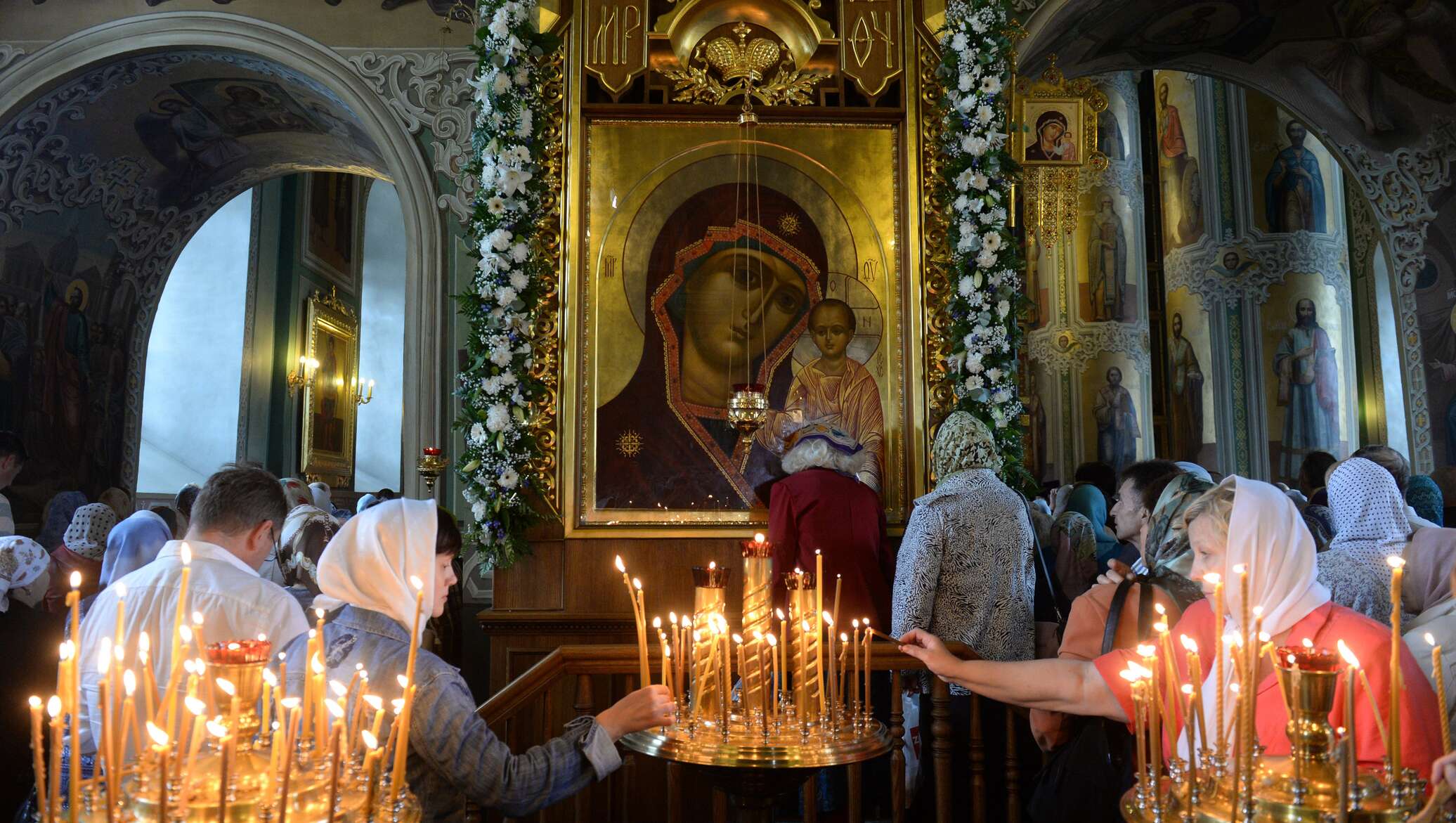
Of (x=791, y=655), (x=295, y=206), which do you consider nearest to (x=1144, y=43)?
(x=791, y=655)

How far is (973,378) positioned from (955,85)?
1.52 metres

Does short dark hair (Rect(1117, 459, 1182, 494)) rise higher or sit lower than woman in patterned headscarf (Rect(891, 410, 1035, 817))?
higher

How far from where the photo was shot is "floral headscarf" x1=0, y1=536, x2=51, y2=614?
13.8ft

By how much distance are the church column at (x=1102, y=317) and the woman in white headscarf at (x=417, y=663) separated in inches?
548

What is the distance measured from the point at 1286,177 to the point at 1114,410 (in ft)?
11.7

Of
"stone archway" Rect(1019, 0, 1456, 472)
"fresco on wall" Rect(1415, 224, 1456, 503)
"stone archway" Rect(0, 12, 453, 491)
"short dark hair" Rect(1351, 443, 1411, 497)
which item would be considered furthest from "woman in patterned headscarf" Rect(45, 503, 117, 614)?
"fresco on wall" Rect(1415, 224, 1456, 503)

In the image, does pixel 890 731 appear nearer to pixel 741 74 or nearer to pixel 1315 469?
pixel 1315 469

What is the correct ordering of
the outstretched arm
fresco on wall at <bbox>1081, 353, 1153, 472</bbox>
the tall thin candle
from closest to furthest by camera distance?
the tall thin candle, the outstretched arm, fresco on wall at <bbox>1081, 353, 1153, 472</bbox>

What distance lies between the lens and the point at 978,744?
354 centimetres

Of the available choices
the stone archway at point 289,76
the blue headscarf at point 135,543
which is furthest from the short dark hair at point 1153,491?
the stone archway at point 289,76

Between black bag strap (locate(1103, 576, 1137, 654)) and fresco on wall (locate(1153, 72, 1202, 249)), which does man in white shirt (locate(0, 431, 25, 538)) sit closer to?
black bag strap (locate(1103, 576, 1137, 654))

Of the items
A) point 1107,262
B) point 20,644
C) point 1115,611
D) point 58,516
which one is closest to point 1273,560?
point 1115,611

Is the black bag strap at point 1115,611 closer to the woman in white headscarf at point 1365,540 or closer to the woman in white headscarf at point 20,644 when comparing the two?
the woman in white headscarf at point 1365,540

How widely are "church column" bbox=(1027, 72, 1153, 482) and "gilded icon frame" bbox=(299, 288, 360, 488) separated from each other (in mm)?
9356
